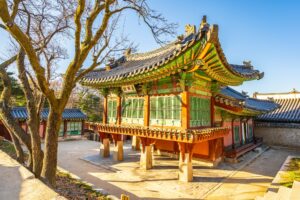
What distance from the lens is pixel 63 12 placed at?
8828 mm

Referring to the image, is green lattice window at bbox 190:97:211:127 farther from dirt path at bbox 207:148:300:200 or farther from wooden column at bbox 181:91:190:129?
dirt path at bbox 207:148:300:200

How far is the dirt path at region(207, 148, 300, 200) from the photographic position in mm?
8670

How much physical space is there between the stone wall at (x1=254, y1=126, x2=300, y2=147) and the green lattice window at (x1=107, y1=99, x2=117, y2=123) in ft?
58.9

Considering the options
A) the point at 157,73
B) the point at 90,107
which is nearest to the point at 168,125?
the point at 157,73

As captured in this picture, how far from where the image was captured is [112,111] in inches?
587

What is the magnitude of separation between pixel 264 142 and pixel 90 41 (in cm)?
2380

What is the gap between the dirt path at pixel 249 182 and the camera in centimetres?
867

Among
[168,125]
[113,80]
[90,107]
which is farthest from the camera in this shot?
[90,107]

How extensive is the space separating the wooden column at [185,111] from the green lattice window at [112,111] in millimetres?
5929

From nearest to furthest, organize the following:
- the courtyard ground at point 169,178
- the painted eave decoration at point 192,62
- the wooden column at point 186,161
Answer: the painted eave decoration at point 192,62
the courtyard ground at point 169,178
the wooden column at point 186,161

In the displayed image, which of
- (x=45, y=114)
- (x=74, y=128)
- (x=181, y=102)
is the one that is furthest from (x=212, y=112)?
(x=45, y=114)

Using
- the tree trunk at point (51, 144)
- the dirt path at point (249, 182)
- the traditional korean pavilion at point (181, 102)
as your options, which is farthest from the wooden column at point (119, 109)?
the tree trunk at point (51, 144)

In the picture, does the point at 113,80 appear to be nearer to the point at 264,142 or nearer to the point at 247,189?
the point at 247,189

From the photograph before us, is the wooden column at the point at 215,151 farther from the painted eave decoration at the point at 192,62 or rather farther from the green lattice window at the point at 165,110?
the painted eave decoration at the point at 192,62
